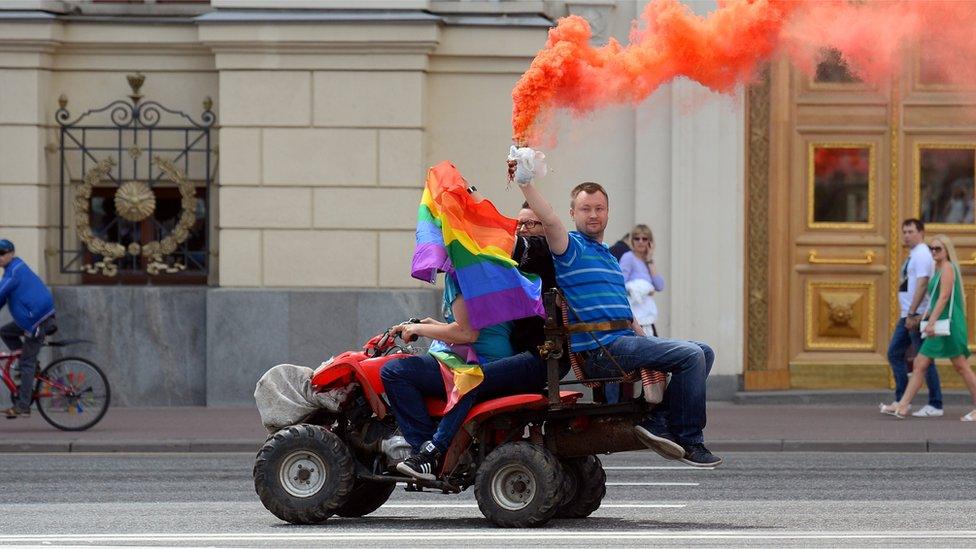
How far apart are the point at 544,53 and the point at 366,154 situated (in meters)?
8.43

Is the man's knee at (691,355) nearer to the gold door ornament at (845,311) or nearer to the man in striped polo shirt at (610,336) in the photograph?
the man in striped polo shirt at (610,336)

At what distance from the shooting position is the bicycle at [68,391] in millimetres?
15609

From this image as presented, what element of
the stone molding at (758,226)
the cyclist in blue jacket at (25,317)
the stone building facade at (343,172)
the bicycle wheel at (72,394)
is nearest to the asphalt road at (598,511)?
the bicycle wheel at (72,394)

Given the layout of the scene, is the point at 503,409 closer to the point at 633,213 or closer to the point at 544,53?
the point at 544,53

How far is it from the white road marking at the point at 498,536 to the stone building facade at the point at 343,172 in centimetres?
893

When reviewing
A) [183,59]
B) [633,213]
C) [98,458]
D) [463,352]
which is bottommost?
[98,458]

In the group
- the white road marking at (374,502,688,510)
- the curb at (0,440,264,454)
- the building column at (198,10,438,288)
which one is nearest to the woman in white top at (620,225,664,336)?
the building column at (198,10,438,288)

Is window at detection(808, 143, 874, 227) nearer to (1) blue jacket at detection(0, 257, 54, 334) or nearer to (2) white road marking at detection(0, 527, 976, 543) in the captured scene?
(1) blue jacket at detection(0, 257, 54, 334)

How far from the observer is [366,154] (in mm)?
17781

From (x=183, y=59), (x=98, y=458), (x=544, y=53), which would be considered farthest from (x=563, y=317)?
(x=183, y=59)

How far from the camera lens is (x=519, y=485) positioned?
29.2 ft

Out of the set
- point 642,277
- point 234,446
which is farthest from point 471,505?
point 642,277

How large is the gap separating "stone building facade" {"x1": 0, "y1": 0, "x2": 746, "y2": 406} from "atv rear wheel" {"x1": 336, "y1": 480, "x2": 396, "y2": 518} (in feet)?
26.2

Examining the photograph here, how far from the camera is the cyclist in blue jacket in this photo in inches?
615
